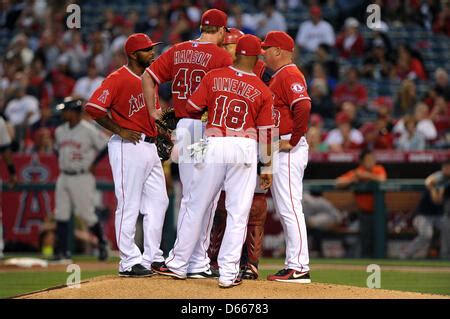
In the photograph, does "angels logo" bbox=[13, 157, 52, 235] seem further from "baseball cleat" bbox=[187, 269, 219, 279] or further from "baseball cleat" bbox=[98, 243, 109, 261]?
"baseball cleat" bbox=[187, 269, 219, 279]

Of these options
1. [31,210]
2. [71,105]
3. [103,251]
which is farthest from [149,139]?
[31,210]

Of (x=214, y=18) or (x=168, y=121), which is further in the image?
(x=168, y=121)

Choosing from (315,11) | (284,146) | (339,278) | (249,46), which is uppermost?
(315,11)

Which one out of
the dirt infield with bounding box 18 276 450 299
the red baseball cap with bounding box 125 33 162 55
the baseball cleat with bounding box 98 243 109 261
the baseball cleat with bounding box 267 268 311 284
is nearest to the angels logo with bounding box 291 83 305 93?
the red baseball cap with bounding box 125 33 162 55

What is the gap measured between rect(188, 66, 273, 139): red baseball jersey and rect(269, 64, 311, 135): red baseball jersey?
56 cm

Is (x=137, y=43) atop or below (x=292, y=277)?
atop

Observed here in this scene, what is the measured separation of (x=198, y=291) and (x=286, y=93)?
1.94 meters

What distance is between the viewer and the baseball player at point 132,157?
29.6 ft

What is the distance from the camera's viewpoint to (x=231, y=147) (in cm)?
809

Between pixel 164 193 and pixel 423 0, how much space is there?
1085cm

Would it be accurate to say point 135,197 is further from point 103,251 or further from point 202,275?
Answer: point 103,251

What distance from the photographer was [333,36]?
18.8 metres

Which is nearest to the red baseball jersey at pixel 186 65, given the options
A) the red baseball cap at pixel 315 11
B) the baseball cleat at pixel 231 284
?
the baseball cleat at pixel 231 284
